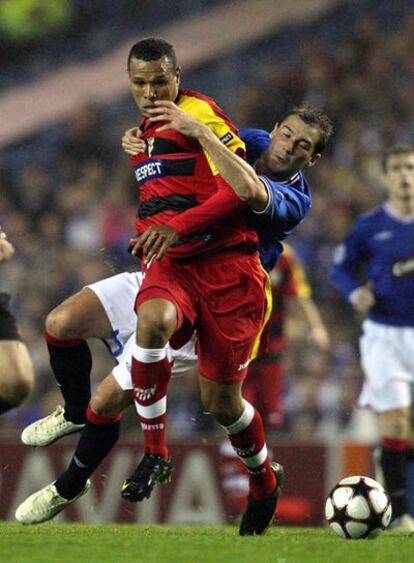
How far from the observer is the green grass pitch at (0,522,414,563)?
5383 millimetres

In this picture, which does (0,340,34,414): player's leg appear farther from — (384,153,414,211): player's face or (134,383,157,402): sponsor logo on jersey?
(384,153,414,211): player's face

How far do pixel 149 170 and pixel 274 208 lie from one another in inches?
22.4

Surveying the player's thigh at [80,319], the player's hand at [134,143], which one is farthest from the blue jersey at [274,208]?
the player's thigh at [80,319]

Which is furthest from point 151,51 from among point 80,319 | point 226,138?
point 80,319

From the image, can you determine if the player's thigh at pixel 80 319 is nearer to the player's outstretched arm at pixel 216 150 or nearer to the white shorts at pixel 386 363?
the player's outstretched arm at pixel 216 150

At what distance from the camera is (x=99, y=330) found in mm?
6707

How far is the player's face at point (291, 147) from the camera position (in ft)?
21.7

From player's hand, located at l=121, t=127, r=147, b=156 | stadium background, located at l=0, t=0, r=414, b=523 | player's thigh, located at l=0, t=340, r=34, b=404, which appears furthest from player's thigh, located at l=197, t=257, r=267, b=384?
stadium background, located at l=0, t=0, r=414, b=523

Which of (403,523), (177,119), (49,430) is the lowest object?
(403,523)

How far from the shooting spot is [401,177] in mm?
9211

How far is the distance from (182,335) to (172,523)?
3.71 meters

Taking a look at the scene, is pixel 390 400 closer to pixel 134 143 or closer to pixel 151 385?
pixel 151 385

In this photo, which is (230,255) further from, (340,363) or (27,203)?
(27,203)

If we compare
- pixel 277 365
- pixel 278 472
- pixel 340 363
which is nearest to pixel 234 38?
pixel 340 363
